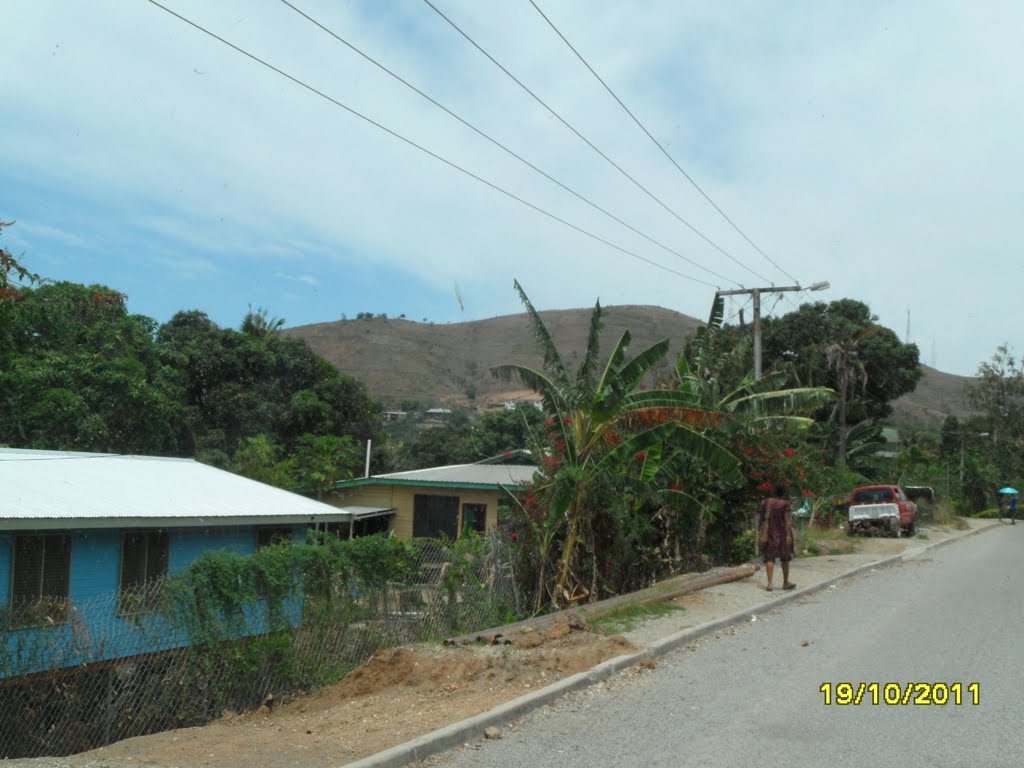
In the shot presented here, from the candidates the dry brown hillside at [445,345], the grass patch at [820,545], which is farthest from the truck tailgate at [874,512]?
the dry brown hillside at [445,345]

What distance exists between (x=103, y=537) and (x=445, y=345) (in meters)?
98.0

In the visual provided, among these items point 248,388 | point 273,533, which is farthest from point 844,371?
point 273,533

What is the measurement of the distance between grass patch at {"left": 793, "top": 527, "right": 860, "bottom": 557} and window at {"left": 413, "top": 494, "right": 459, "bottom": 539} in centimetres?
966

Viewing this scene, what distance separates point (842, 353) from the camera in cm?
4725

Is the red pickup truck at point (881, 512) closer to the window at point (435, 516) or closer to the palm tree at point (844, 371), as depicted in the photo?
the palm tree at point (844, 371)

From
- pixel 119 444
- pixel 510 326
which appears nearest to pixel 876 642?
pixel 119 444

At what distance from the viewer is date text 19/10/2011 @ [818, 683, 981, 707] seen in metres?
7.93

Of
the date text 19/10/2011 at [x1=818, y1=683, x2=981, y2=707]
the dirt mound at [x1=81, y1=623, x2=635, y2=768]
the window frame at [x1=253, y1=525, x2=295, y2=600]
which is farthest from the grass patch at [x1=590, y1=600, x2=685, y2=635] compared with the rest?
the window frame at [x1=253, y1=525, x2=295, y2=600]

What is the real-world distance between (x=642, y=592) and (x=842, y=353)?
3649cm

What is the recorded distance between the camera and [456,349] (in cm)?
11069

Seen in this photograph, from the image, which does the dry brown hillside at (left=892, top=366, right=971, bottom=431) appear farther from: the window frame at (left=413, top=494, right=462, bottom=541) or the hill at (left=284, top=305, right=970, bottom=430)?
the window frame at (left=413, top=494, right=462, bottom=541)

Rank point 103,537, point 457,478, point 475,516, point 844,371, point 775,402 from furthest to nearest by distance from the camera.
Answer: point 844,371, point 457,478, point 475,516, point 775,402, point 103,537

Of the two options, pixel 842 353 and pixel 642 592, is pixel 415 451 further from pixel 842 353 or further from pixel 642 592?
pixel 642 592

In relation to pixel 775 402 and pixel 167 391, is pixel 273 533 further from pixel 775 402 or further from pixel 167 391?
pixel 167 391
